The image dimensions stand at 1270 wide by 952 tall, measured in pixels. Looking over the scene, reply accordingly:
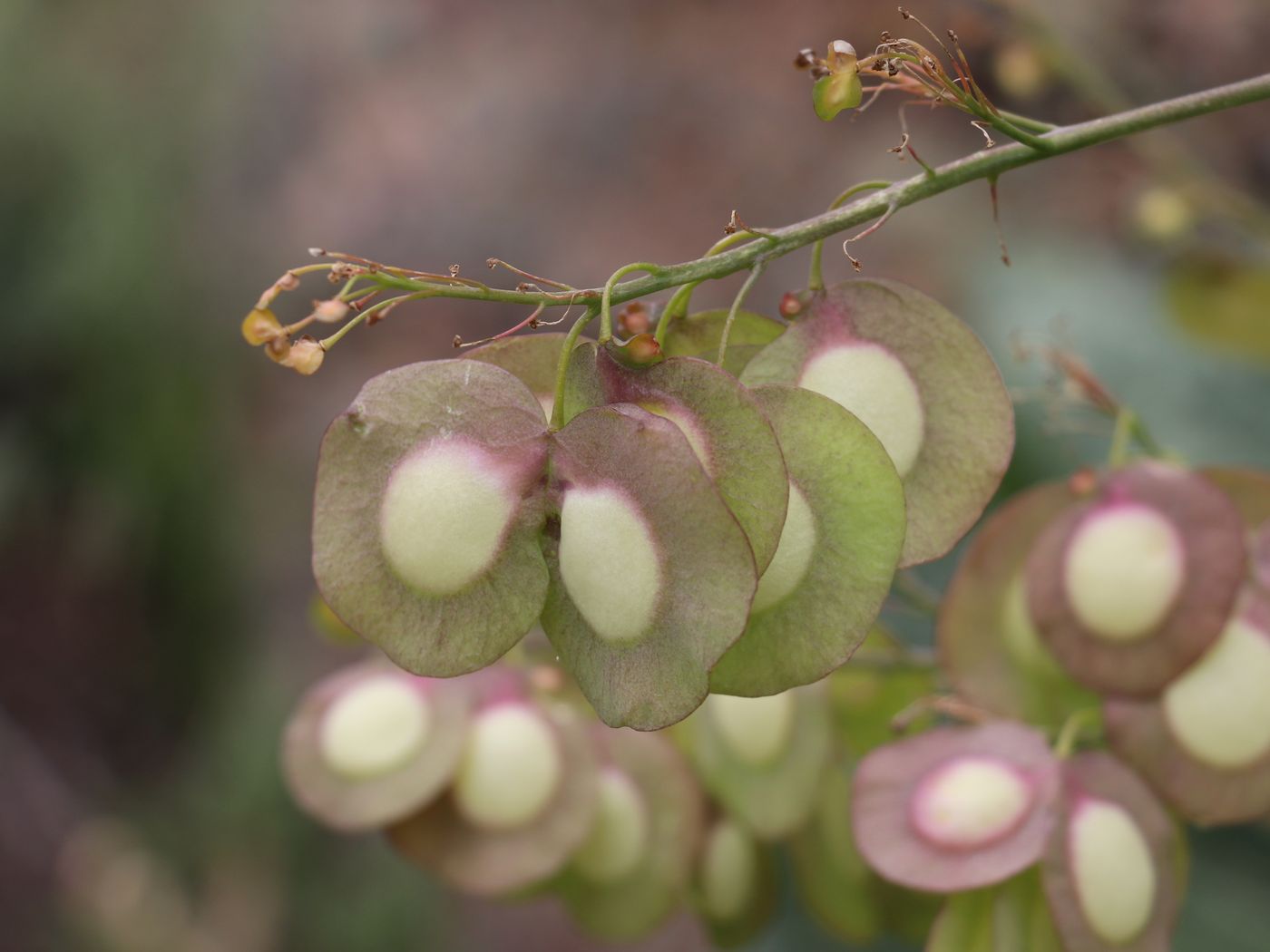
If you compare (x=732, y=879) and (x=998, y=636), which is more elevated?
(x=998, y=636)

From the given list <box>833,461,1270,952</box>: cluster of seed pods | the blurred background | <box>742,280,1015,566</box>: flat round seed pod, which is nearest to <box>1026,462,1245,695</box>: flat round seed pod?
<box>833,461,1270,952</box>: cluster of seed pods

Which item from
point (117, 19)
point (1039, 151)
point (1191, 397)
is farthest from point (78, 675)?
point (1039, 151)

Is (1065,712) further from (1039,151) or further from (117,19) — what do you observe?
(117,19)

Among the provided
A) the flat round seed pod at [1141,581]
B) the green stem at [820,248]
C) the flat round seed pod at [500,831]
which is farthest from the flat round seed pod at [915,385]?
the flat round seed pod at [500,831]

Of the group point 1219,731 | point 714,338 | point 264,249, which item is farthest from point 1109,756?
point 264,249

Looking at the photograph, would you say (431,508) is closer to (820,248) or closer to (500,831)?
(820,248)

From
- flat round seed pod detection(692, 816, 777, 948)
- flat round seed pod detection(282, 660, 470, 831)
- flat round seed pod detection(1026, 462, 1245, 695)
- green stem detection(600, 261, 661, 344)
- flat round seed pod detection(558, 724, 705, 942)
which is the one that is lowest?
flat round seed pod detection(692, 816, 777, 948)

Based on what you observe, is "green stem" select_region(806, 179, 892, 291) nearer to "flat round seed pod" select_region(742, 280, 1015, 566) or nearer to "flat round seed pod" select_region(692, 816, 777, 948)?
"flat round seed pod" select_region(742, 280, 1015, 566)
